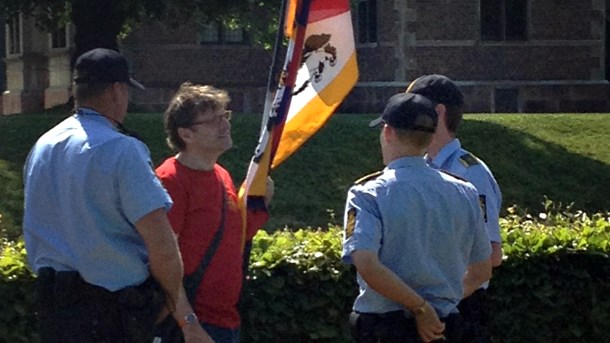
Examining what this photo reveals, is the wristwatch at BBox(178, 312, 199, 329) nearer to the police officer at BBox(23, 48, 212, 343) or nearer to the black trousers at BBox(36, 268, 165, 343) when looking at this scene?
the police officer at BBox(23, 48, 212, 343)

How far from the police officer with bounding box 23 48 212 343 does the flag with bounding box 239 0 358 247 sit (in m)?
0.98

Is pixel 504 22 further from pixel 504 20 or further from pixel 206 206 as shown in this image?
pixel 206 206

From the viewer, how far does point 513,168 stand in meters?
19.1

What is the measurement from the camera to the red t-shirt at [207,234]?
214 inches

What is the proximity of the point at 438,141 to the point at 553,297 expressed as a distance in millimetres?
2657

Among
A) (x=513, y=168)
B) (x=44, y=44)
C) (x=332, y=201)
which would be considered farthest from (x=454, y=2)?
(x=332, y=201)

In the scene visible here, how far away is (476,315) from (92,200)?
1.83m

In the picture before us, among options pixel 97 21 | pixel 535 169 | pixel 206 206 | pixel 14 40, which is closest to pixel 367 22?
pixel 14 40

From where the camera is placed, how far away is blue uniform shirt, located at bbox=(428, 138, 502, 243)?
5699 mm

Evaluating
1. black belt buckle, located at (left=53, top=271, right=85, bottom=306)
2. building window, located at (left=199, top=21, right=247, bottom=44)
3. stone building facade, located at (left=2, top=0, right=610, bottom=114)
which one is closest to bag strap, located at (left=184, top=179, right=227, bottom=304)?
black belt buckle, located at (left=53, top=271, right=85, bottom=306)

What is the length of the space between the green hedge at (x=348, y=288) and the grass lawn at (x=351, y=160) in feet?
25.7

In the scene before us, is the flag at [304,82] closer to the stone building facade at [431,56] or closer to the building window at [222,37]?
the stone building facade at [431,56]

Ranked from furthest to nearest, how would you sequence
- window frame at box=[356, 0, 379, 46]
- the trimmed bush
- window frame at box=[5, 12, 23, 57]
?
window frame at box=[5, 12, 23, 57] < window frame at box=[356, 0, 379, 46] < the trimmed bush

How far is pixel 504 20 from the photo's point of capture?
33.0 meters
